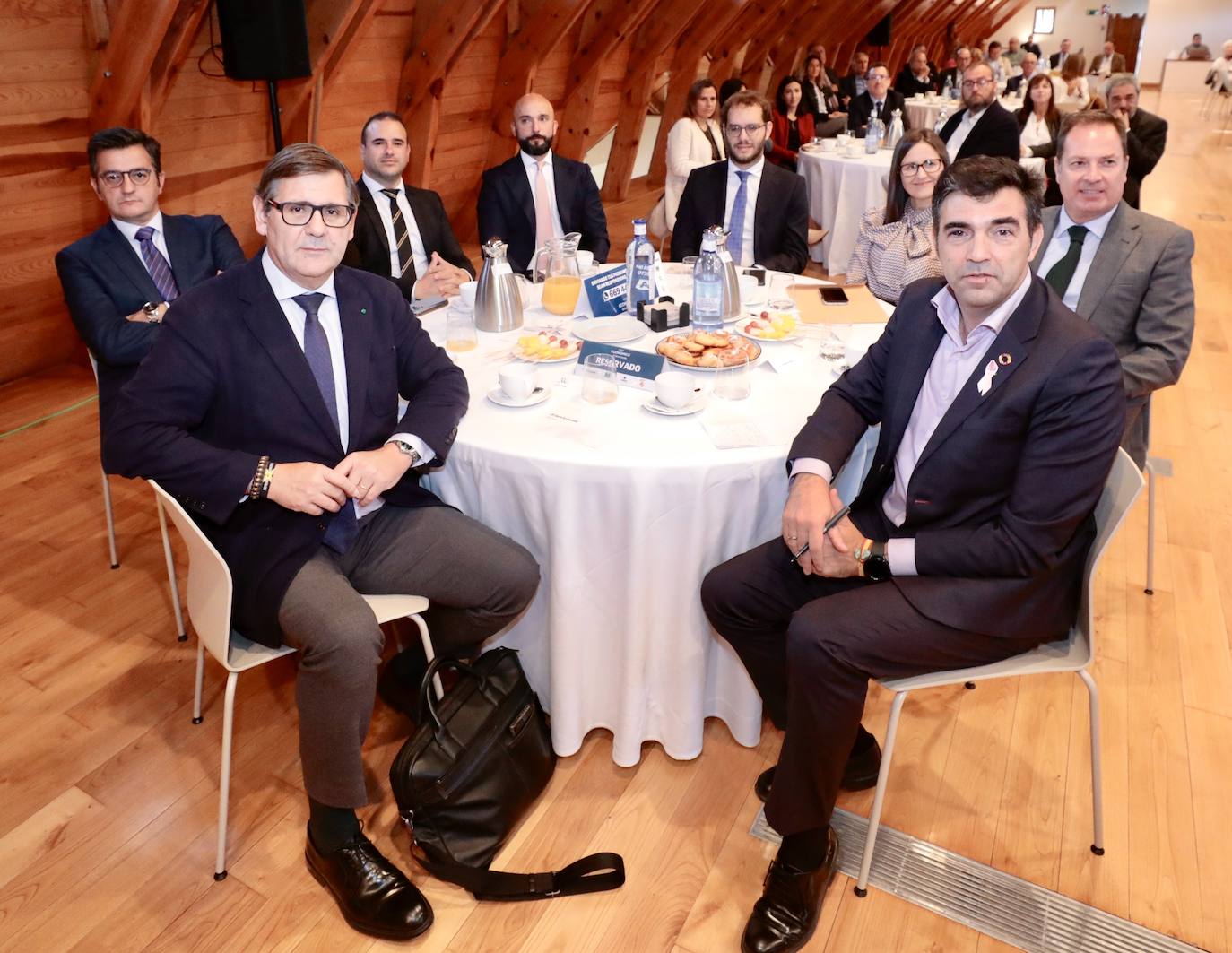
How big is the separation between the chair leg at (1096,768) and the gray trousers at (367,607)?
3.78 ft

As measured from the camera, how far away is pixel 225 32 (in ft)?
14.1

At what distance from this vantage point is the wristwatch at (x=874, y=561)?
6.03 feet

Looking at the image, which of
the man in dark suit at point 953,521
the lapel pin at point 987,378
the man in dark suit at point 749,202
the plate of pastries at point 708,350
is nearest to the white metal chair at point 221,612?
the man in dark suit at point 953,521

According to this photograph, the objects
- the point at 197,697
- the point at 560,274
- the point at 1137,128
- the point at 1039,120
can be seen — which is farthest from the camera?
the point at 1039,120

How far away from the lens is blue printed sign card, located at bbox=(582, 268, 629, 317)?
264cm

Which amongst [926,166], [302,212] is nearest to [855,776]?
[302,212]

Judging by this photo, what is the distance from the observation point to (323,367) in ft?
6.61

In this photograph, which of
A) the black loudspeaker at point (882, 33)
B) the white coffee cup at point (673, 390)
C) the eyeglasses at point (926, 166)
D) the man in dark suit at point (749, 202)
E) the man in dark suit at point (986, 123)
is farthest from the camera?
the black loudspeaker at point (882, 33)

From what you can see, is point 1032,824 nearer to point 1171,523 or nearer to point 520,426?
point 520,426

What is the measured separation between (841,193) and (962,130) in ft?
2.72

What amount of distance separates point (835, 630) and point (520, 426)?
0.80m

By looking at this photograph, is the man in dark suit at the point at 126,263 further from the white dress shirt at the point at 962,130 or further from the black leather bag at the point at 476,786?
the white dress shirt at the point at 962,130

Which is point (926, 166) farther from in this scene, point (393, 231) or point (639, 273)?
point (393, 231)

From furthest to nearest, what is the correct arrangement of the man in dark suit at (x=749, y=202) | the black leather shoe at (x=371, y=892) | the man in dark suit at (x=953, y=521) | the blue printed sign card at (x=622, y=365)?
the man in dark suit at (x=749, y=202) < the blue printed sign card at (x=622, y=365) < the black leather shoe at (x=371, y=892) < the man in dark suit at (x=953, y=521)
